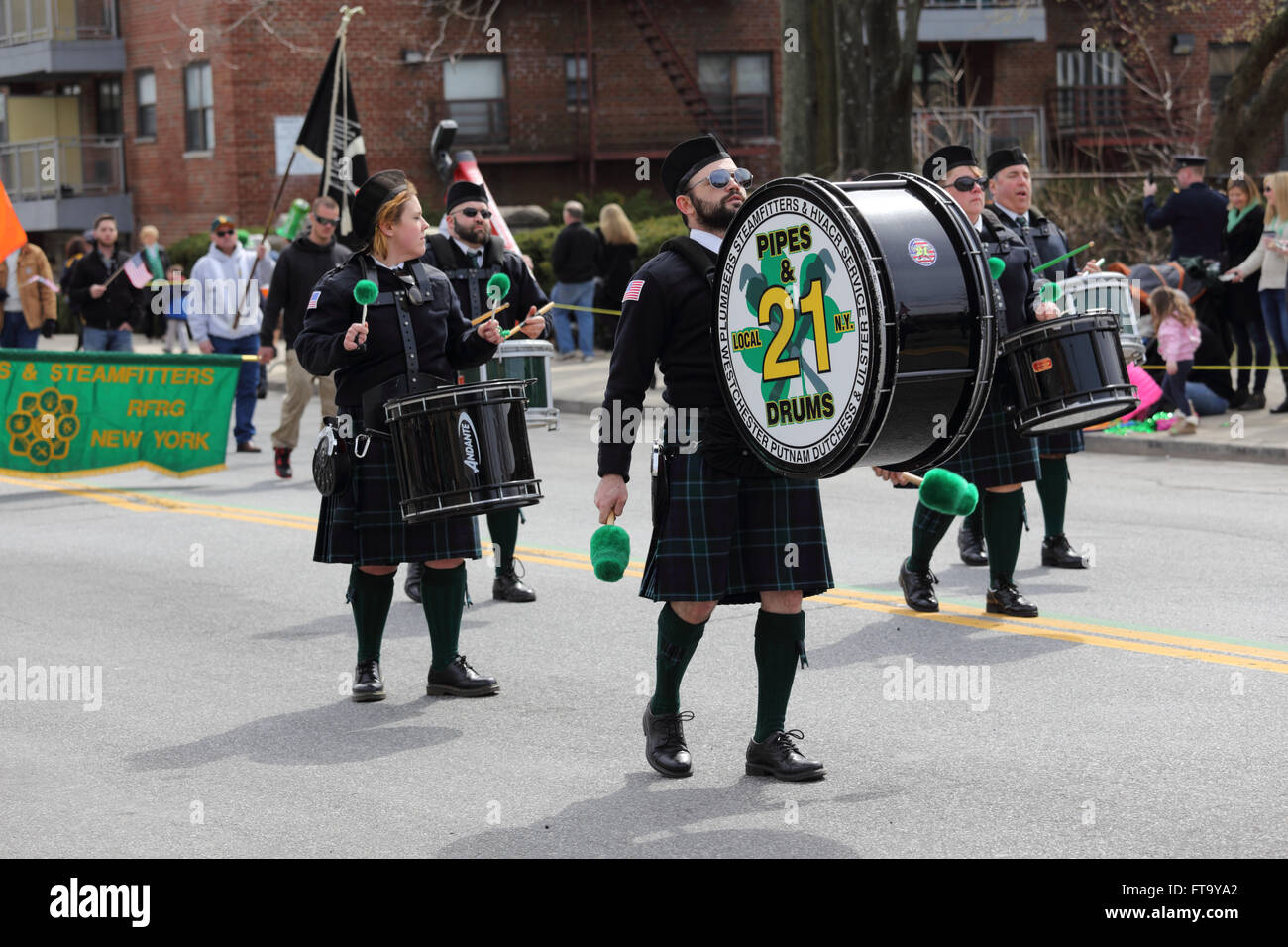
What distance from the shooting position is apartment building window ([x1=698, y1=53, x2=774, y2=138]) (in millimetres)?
35906

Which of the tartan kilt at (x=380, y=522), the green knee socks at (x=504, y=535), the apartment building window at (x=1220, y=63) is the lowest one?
the green knee socks at (x=504, y=535)

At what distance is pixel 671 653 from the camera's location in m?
5.84

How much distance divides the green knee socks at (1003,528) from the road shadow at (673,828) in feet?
8.90

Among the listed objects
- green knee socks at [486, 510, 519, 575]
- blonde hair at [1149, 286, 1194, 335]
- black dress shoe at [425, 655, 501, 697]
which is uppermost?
blonde hair at [1149, 286, 1194, 335]

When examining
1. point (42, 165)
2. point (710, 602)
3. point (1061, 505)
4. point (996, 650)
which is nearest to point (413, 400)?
point (710, 602)

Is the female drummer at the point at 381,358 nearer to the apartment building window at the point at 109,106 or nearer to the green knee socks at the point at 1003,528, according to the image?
the green knee socks at the point at 1003,528

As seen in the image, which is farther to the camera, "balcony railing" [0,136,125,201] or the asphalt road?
"balcony railing" [0,136,125,201]

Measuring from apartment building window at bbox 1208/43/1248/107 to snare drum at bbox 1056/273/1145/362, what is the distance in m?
30.9

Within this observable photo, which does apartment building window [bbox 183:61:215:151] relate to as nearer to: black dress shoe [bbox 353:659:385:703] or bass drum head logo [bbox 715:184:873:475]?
black dress shoe [bbox 353:659:385:703]

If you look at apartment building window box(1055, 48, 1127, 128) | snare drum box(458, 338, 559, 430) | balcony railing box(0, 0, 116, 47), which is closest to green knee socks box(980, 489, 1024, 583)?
snare drum box(458, 338, 559, 430)

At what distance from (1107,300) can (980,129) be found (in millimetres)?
20326

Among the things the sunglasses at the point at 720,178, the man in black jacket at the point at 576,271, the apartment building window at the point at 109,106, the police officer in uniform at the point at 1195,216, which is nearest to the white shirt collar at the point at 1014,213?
the sunglasses at the point at 720,178

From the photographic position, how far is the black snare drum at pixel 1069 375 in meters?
7.29

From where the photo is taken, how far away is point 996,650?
757 centimetres
